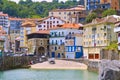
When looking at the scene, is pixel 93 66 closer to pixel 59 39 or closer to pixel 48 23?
pixel 59 39

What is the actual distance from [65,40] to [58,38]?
2.26m

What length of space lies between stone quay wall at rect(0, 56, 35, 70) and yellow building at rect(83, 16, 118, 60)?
33.8ft

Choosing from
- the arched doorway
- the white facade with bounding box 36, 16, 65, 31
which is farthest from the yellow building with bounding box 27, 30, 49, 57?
the white facade with bounding box 36, 16, 65, 31

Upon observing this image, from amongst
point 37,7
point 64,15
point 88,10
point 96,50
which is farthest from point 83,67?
point 37,7

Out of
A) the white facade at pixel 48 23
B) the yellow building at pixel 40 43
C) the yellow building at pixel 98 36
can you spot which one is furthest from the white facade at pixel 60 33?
the white facade at pixel 48 23

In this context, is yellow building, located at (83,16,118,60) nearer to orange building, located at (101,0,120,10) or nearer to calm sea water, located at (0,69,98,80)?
calm sea water, located at (0,69,98,80)

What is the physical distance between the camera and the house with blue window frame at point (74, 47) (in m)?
84.9

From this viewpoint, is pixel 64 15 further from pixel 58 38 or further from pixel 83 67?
pixel 83 67

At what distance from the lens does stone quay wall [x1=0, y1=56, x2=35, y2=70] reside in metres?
75.0

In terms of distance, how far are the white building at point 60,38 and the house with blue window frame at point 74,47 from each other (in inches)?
61.6

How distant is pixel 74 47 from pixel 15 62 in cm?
1294

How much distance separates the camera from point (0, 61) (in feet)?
240

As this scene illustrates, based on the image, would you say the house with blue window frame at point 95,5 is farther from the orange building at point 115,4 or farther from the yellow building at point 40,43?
the yellow building at point 40,43

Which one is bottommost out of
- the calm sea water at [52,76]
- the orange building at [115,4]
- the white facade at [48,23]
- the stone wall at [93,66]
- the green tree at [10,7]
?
the calm sea water at [52,76]
